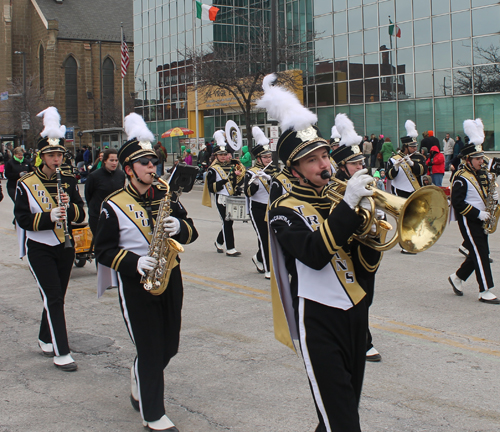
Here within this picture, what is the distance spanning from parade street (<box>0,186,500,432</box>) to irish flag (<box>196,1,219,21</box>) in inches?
1054

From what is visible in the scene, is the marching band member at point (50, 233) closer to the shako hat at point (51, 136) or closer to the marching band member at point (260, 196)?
the shako hat at point (51, 136)

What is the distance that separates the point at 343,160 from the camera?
623cm

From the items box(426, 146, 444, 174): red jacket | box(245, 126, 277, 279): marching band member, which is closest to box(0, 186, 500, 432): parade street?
box(245, 126, 277, 279): marching band member

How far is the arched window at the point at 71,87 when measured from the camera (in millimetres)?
71875

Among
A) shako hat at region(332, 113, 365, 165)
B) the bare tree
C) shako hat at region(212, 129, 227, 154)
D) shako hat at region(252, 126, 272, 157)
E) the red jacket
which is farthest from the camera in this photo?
the bare tree

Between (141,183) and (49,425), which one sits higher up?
(141,183)

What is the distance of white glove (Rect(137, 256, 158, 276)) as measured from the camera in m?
4.03

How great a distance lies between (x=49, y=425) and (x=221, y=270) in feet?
18.9

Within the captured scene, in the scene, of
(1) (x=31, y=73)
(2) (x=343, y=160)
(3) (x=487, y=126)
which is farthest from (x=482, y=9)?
(1) (x=31, y=73)

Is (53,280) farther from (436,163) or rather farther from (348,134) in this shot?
(436,163)

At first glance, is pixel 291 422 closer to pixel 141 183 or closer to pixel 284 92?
pixel 141 183

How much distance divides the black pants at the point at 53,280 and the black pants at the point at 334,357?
305 cm

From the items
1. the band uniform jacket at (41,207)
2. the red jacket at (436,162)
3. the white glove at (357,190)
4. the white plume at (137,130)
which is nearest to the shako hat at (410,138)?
the band uniform jacket at (41,207)

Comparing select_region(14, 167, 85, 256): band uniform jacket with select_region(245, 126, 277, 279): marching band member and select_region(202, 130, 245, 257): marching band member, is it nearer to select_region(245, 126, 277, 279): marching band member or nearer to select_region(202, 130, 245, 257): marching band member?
select_region(245, 126, 277, 279): marching band member
